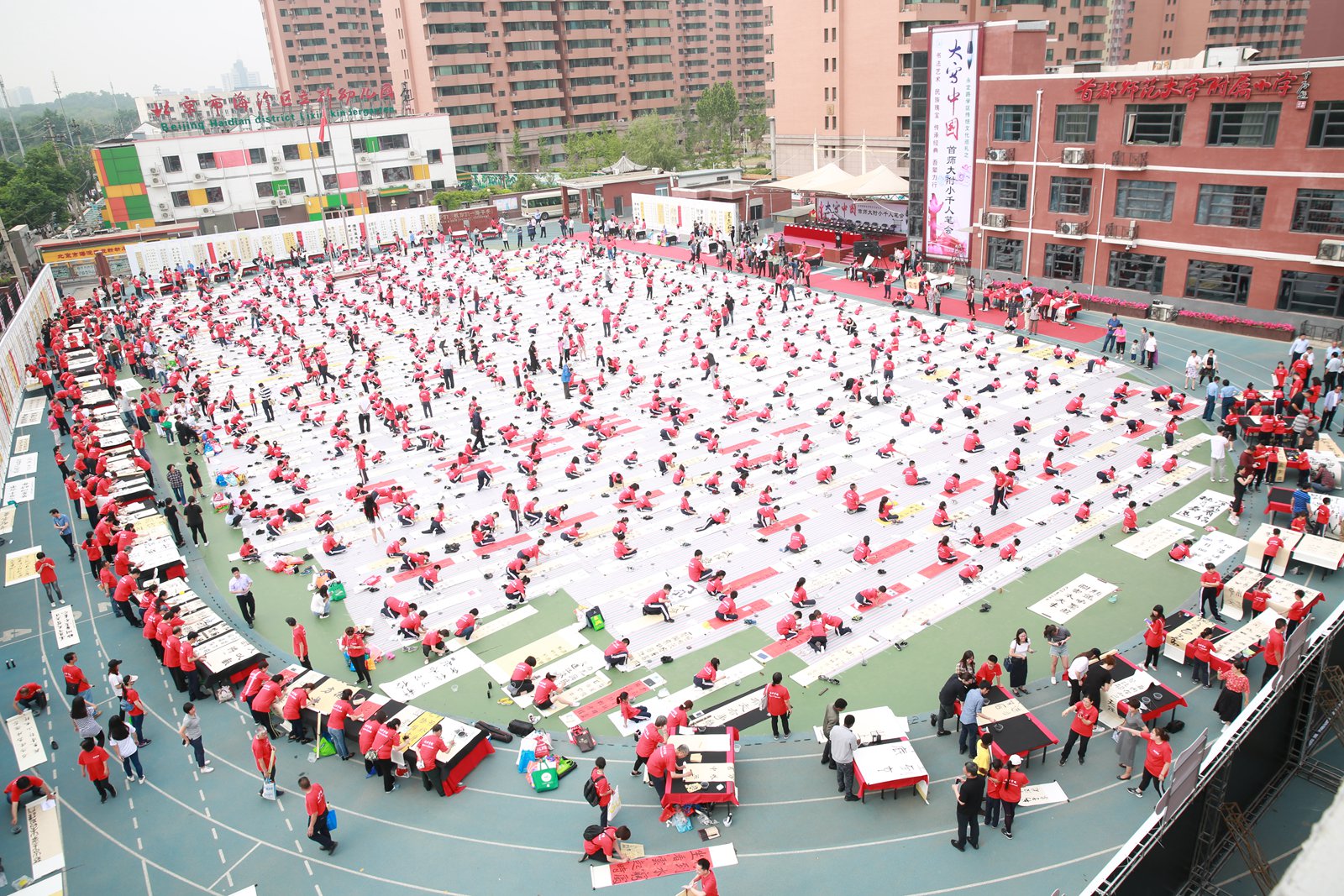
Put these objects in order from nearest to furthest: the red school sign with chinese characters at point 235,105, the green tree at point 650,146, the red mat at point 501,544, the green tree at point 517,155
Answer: the red mat at point 501,544 → the red school sign with chinese characters at point 235,105 → the green tree at point 650,146 → the green tree at point 517,155

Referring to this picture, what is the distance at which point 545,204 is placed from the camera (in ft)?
259

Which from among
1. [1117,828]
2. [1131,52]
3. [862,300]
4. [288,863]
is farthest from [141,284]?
[1131,52]

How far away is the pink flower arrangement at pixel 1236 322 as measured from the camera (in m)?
34.0

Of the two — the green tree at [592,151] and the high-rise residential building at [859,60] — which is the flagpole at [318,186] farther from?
the high-rise residential building at [859,60]

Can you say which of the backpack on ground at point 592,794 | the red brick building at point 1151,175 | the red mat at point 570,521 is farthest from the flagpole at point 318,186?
the backpack on ground at point 592,794

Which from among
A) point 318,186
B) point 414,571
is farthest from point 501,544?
point 318,186

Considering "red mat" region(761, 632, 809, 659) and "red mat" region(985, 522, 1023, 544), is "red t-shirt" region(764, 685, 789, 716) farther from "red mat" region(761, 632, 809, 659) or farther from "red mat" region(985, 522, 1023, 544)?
"red mat" region(985, 522, 1023, 544)

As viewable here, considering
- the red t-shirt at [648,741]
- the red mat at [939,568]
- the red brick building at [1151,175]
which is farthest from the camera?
the red brick building at [1151,175]

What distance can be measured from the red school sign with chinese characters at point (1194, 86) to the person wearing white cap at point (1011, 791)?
31286 mm

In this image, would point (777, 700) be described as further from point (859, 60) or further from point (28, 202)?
point (28, 202)

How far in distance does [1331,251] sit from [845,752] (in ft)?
101

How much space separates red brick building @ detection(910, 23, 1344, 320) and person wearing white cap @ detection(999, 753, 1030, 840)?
29.4m

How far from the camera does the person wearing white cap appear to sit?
13.0 m

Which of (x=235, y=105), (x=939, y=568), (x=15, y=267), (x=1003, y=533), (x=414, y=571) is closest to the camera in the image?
(x=939, y=568)
